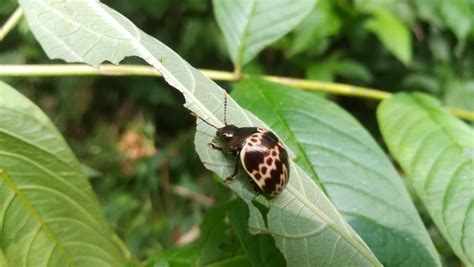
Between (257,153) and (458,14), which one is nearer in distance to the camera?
(257,153)

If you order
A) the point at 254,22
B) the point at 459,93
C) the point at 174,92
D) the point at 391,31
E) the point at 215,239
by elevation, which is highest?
the point at 254,22

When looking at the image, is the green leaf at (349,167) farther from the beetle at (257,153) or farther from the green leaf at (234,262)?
the green leaf at (234,262)

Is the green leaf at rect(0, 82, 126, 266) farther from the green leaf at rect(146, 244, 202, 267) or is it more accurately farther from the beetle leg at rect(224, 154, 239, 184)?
the beetle leg at rect(224, 154, 239, 184)

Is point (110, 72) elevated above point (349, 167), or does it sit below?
above

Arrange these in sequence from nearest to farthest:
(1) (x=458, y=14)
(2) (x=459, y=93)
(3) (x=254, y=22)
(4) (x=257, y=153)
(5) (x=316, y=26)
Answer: (4) (x=257, y=153)
(3) (x=254, y=22)
(1) (x=458, y=14)
(5) (x=316, y=26)
(2) (x=459, y=93)

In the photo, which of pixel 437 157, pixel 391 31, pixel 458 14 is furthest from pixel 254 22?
pixel 391 31

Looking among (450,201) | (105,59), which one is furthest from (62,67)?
(450,201)

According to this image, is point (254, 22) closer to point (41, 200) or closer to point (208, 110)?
point (208, 110)

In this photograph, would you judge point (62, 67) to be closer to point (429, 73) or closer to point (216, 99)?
point (216, 99)
